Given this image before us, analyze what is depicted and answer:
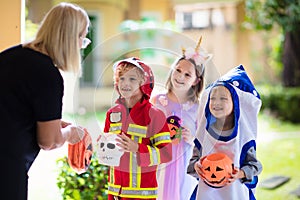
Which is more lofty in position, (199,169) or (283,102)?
(199,169)

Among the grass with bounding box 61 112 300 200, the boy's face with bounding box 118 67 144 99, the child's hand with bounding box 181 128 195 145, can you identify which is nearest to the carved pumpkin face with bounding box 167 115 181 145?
the child's hand with bounding box 181 128 195 145

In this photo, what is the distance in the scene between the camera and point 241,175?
2.15 metres

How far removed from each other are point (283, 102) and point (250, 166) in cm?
649

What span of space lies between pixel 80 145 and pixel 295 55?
6.97 metres

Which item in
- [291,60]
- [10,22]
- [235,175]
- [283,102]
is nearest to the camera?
[235,175]

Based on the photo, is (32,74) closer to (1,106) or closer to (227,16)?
(1,106)

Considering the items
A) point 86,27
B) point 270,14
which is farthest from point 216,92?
point 270,14

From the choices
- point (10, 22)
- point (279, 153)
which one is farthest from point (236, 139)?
point (279, 153)

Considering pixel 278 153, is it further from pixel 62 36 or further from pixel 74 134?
pixel 62 36

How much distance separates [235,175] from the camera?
2.14m

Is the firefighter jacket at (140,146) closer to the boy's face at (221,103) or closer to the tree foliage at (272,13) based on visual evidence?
the boy's face at (221,103)

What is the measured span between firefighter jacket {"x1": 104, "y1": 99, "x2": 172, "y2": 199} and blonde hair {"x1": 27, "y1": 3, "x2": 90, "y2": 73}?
13.5 inches

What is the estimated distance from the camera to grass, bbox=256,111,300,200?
15.1ft

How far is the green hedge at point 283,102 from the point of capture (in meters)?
8.33
